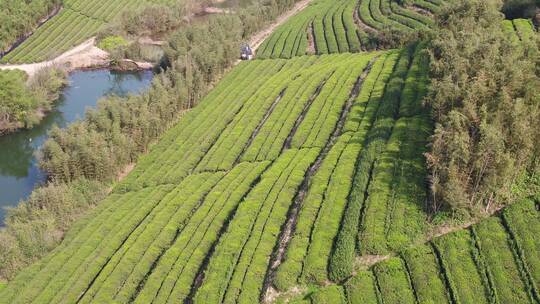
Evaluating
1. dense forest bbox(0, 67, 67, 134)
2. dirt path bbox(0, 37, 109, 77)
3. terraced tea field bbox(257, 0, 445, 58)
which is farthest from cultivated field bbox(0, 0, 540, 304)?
dirt path bbox(0, 37, 109, 77)

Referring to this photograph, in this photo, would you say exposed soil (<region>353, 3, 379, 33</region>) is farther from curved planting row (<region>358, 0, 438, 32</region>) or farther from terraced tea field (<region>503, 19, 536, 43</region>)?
terraced tea field (<region>503, 19, 536, 43</region>)

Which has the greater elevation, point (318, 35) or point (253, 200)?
point (318, 35)

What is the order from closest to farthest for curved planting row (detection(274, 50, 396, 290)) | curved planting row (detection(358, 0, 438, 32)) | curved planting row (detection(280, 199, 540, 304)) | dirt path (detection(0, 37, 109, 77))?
curved planting row (detection(280, 199, 540, 304)), curved planting row (detection(274, 50, 396, 290)), curved planting row (detection(358, 0, 438, 32)), dirt path (detection(0, 37, 109, 77))

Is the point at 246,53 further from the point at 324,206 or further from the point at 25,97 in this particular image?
the point at 324,206

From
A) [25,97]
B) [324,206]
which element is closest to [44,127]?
[25,97]

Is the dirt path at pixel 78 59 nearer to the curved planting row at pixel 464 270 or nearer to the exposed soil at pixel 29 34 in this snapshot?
the exposed soil at pixel 29 34

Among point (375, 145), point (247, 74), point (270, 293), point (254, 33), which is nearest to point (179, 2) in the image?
point (254, 33)
